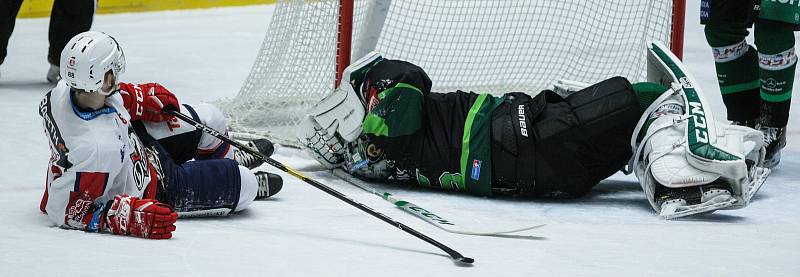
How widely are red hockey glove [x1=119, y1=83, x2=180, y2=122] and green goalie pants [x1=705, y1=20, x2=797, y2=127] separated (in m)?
1.65

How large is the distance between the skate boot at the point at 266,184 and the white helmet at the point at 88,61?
59cm

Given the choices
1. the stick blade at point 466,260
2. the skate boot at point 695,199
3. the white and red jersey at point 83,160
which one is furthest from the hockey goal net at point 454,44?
the stick blade at point 466,260

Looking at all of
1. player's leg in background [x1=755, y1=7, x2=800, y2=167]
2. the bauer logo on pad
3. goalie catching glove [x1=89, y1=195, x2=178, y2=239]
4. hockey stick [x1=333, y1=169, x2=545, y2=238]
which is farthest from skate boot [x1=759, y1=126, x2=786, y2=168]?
goalie catching glove [x1=89, y1=195, x2=178, y2=239]

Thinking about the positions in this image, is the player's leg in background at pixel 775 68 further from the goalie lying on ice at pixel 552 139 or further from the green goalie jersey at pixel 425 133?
the green goalie jersey at pixel 425 133

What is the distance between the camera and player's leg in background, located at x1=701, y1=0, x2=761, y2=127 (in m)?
3.69

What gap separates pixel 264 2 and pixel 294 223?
4820mm

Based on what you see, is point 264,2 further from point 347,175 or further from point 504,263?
point 504,263

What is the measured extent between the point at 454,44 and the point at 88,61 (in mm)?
2461

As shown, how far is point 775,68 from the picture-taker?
3574 millimetres

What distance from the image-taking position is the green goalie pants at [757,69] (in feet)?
11.7

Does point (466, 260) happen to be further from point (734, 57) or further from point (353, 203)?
point (734, 57)

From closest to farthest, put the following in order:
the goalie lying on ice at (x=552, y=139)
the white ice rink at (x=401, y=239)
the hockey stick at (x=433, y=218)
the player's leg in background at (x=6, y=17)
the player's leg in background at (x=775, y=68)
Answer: the white ice rink at (x=401, y=239) → the hockey stick at (x=433, y=218) → the goalie lying on ice at (x=552, y=139) → the player's leg in background at (x=775, y=68) → the player's leg in background at (x=6, y=17)

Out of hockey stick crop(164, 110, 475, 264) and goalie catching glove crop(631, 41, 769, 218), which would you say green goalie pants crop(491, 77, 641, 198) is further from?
hockey stick crop(164, 110, 475, 264)

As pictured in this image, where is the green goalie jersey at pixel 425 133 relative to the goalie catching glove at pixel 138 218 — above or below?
above
